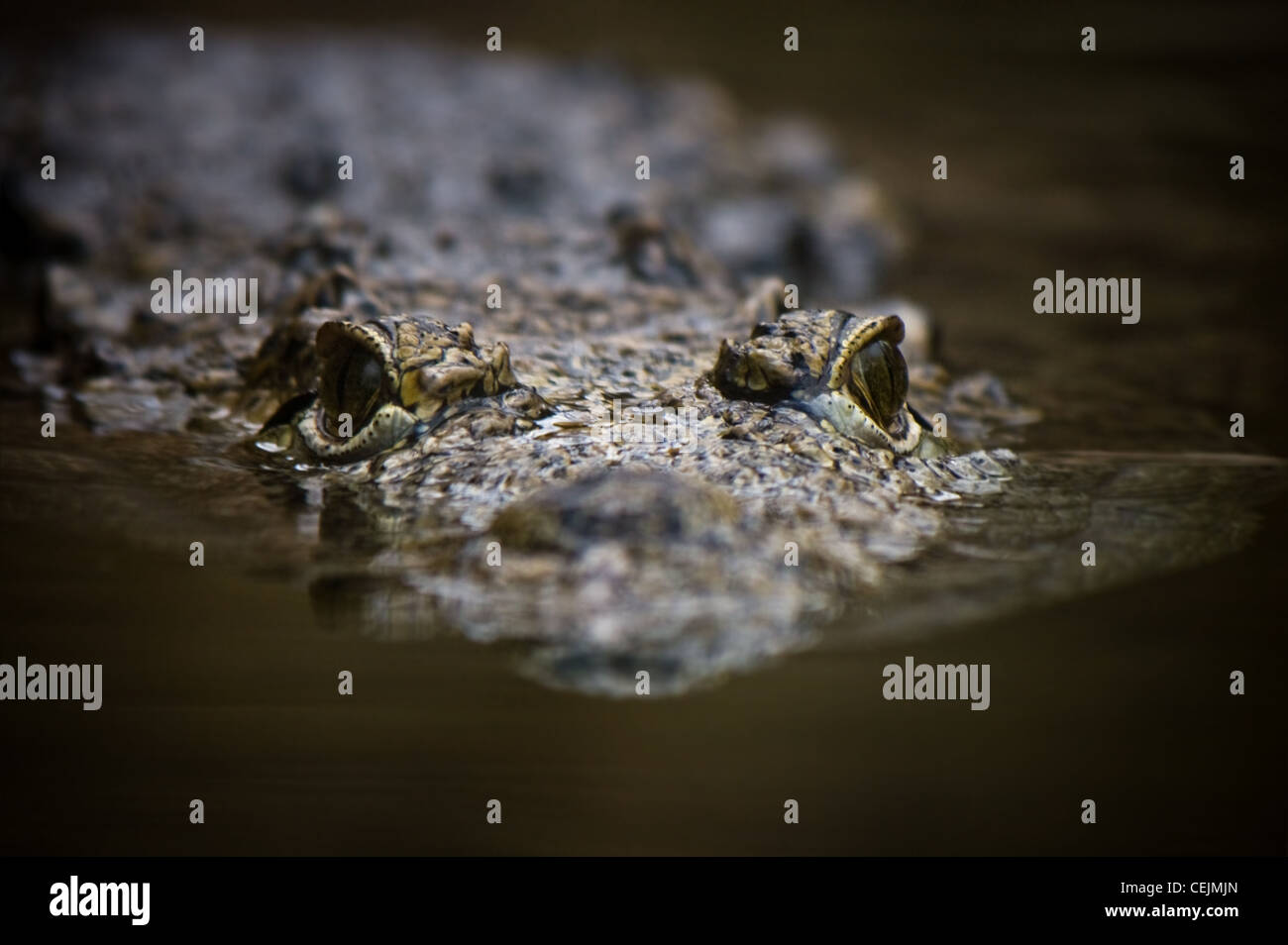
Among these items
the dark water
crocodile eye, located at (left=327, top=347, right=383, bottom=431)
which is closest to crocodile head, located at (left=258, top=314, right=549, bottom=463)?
crocodile eye, located at (left=327, top=347, right=383, bottom=431)

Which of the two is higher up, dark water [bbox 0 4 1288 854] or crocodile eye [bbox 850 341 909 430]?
crocodile eye [bbox 850 341 909 430]

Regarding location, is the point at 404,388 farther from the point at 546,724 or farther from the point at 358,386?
the point at 546,724

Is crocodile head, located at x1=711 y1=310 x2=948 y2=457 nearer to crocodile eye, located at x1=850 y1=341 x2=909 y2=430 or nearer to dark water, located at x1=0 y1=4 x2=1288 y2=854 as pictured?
crocodile eye, located at x1=850 y1=341 x2=909 y2=430

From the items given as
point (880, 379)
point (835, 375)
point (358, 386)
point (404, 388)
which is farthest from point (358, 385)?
point (880, 379)

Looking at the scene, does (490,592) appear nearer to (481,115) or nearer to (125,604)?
(125,604)

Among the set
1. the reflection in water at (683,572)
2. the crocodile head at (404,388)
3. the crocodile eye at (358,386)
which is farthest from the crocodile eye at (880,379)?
the crocodile eye at (358,386)

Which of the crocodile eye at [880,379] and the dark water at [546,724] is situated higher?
the crocodile eye at [880,379]

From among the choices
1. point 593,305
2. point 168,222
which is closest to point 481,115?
point 168,222

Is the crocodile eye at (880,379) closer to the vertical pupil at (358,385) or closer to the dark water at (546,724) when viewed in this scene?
the dark water at (546,724)
